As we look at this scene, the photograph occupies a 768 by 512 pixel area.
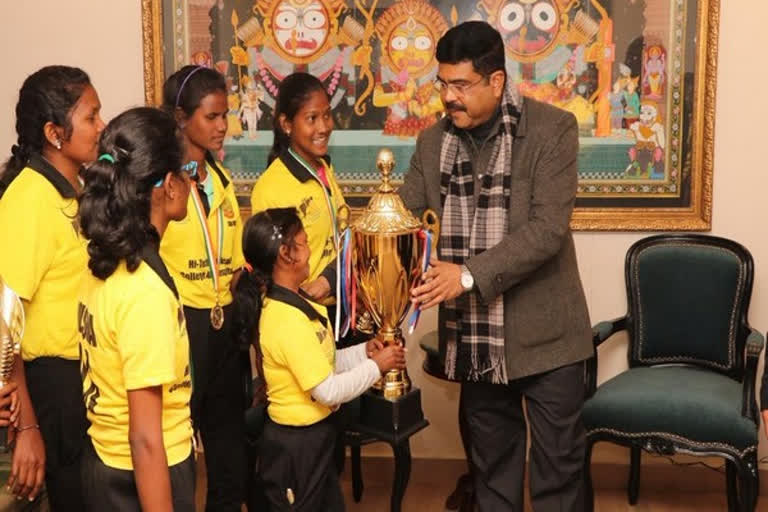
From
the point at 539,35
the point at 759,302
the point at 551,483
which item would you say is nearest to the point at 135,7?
the point at 539,35

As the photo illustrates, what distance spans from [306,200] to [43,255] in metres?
1.01

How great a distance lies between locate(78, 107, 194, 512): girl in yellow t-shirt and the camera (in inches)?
66.9

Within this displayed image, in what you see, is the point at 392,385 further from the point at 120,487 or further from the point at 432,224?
the point at 120,487

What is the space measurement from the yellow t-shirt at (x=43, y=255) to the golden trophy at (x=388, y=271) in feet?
2.22

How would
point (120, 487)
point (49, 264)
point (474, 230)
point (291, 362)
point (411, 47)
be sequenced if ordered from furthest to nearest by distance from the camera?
point (411, 47), point (474, 230), point (291, 362), point (49, 264), point (120, 487)

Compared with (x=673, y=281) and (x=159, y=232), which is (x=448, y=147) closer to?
(x=159, y=232)

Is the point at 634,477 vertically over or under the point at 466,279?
under

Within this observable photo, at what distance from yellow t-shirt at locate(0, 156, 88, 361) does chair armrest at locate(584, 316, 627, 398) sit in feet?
5.47

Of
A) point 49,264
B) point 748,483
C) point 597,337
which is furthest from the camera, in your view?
point 597,337

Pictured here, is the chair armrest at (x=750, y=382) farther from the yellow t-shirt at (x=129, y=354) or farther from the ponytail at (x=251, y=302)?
the yellow t-shirt at (x=129, y=354)

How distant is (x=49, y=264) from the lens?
2109 mm

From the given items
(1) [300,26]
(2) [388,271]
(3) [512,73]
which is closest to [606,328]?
(3) [512,73]

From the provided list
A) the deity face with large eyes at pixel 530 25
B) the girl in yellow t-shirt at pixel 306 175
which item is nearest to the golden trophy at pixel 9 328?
the girl in yellow t-shirt at pixel 306 175

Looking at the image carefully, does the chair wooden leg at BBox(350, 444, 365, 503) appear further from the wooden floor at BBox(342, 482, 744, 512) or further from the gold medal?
the gold medal
